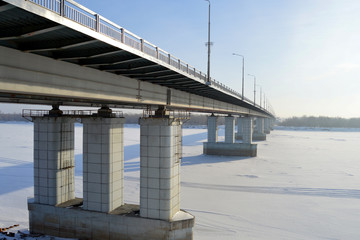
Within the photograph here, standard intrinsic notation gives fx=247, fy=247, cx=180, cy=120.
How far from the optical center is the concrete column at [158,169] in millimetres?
14977

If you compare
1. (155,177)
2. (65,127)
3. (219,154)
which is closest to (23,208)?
(65,127)

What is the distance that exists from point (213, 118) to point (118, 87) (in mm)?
41457

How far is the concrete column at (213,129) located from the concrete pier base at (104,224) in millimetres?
38089

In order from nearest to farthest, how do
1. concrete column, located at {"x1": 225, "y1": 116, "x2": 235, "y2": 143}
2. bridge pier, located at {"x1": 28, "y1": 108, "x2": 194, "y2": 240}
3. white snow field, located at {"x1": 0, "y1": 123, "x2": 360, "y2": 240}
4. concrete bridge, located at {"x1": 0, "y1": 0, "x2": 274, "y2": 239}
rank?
concrete bridge, located at {"x1": 0, "y1": 0, "x2": 274, "y2": 239} < bridge pier, located at {"x1": 28, "y1": 108, "x2": 194, "y2": 240} < white snow field, located at {"x1": 0, "y1": 123, "x2": 360, "y2": 240} < concrete column, located at {"x1": 225, "y1": 116, "x2": 235, "y2": 143}

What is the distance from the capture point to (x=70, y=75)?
10.7 meters

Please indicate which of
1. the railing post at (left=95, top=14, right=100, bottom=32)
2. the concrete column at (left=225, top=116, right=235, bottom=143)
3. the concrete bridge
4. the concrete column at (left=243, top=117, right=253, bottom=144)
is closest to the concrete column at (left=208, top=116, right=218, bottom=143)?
the concrete column at (left=225, top=116, right=235, bottom=143)

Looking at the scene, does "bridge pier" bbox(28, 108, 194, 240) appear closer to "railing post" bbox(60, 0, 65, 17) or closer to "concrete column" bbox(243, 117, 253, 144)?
"railing post" bbox(60, 0, 65, 17)

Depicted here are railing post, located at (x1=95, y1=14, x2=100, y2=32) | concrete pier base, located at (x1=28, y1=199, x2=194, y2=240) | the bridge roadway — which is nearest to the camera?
the bridge roadway

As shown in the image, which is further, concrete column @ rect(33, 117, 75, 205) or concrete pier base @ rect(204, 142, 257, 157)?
concrete pier base @ rect(204, 142, 257, 157)

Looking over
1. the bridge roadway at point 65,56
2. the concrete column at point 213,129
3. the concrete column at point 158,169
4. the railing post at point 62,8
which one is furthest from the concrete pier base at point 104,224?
the concrete column at point 213,129

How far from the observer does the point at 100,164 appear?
1567 cm

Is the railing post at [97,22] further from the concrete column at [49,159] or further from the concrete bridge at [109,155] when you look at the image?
the concrete column at [49,159]

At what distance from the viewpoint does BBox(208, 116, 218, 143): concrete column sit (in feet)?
174

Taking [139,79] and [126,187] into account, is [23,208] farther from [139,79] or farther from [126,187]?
[139,79]
